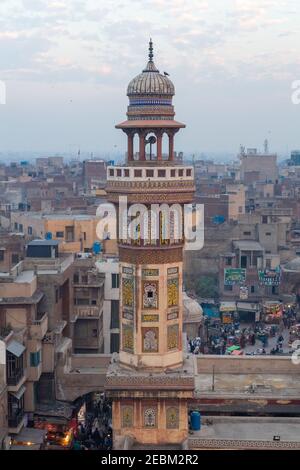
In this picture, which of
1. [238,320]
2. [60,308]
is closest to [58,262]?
[60,308]

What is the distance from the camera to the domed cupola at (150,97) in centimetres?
1834

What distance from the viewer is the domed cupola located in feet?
60.2

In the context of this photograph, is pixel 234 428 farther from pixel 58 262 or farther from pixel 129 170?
pixel 58 262

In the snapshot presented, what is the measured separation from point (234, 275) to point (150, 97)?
1123 inches

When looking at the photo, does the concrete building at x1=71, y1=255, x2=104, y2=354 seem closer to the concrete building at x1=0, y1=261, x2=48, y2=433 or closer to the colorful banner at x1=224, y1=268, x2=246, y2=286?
the concrete building at x1=0, y1=261, x2=48, y2=433

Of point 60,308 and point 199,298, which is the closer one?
point 60,308

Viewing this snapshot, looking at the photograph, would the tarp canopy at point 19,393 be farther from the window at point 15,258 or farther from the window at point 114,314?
the window at point 15,258

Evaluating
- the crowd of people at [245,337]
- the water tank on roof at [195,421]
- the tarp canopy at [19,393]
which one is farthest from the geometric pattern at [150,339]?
the crowd of people at [245,337]

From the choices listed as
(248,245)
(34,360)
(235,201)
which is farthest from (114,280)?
(235,201)

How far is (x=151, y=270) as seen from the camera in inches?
734

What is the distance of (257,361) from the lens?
897 inches

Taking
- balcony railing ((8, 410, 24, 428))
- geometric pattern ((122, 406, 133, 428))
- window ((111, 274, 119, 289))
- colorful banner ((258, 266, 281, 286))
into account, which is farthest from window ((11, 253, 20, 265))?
geometric pattern ((122, 406, 133, 428))

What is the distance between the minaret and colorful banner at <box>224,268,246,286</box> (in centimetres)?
2714

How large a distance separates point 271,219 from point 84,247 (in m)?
14.9
